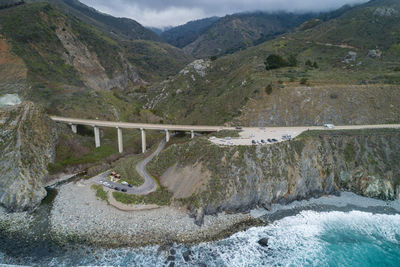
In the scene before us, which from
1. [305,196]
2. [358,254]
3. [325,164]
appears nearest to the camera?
[358,254]

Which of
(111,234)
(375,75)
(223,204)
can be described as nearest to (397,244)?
(223,204)

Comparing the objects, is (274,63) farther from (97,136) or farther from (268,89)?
(97,136)

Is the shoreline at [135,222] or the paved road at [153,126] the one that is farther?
the paved road at [153,126]

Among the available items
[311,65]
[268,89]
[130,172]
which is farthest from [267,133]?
[311,65]

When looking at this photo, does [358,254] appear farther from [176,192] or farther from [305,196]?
[176,192]

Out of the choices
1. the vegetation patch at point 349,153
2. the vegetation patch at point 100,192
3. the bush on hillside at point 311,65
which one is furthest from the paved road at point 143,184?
the bush on hillside at point 311,65

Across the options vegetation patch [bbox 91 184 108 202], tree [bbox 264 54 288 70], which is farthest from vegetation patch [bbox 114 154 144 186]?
tree [bbox 264 54 288 70]

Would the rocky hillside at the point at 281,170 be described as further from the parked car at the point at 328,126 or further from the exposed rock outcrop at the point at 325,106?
the exposed rock outcrop at the point at 325,106
